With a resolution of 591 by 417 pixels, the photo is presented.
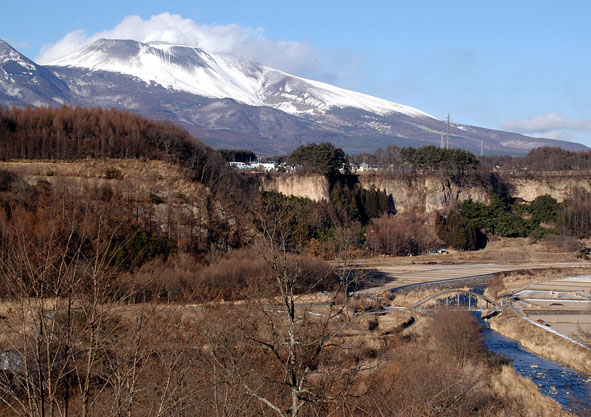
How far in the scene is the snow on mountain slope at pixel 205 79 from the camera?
13888cm

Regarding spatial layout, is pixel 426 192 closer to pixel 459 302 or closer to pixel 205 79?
pixel 459 302

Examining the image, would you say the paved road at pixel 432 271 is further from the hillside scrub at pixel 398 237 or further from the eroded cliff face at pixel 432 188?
the eroded cliff face at pixel 432 188

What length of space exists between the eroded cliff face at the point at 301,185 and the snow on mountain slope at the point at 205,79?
96.7 meters

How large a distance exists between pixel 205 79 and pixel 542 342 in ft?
442

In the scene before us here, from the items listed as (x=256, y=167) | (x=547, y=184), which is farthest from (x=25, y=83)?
(x=547, y=184)

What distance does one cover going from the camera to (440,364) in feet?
41.2

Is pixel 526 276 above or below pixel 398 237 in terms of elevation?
below

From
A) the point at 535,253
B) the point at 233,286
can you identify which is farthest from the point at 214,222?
the point at 535,253

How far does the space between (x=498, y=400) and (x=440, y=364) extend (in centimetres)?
179

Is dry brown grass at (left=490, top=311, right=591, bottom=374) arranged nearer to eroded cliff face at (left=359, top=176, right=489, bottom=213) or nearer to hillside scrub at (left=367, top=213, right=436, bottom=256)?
hillside scrub at (left=367, top=213, right=436, bottom=256)

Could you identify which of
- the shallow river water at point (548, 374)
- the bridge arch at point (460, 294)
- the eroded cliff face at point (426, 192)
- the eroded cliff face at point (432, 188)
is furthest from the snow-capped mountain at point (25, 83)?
the shallow river water at point (548, 374)

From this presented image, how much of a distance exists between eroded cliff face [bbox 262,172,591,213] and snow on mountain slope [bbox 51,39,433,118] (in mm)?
97241

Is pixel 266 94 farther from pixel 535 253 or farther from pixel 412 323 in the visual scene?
pixel 412 323

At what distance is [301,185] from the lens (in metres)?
38.8
